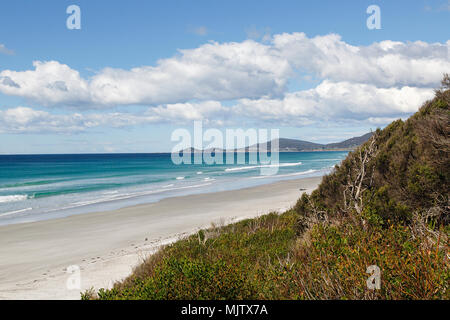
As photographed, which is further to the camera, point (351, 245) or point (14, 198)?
point (14, 198)

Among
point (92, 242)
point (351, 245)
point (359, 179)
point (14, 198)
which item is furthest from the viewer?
point (14, 198)

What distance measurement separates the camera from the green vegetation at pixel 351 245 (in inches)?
140

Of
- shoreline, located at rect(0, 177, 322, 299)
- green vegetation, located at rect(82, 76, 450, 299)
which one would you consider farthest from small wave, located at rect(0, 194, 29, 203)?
green vegetation, located at rect(82, 76, 450, 299)

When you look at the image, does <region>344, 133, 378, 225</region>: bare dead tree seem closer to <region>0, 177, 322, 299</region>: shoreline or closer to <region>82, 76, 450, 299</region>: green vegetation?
<region>82, 76, 450, 299</region>: green vegetation

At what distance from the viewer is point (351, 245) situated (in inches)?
207

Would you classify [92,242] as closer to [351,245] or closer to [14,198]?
[351,245]

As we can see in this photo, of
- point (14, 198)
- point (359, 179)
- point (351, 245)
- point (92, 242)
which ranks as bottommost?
point (14, 198)

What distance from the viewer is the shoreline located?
9.36 meters

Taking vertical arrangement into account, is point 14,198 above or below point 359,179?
below

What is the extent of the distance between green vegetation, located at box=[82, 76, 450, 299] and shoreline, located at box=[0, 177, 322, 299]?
2.07m

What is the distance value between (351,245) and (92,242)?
12.1m

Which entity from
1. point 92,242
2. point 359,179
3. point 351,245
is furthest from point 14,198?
point 351,245

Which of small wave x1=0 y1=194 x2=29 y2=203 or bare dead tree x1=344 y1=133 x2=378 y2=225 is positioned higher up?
bare dead tree x1=344 y1=133 x2=378 y2=225
